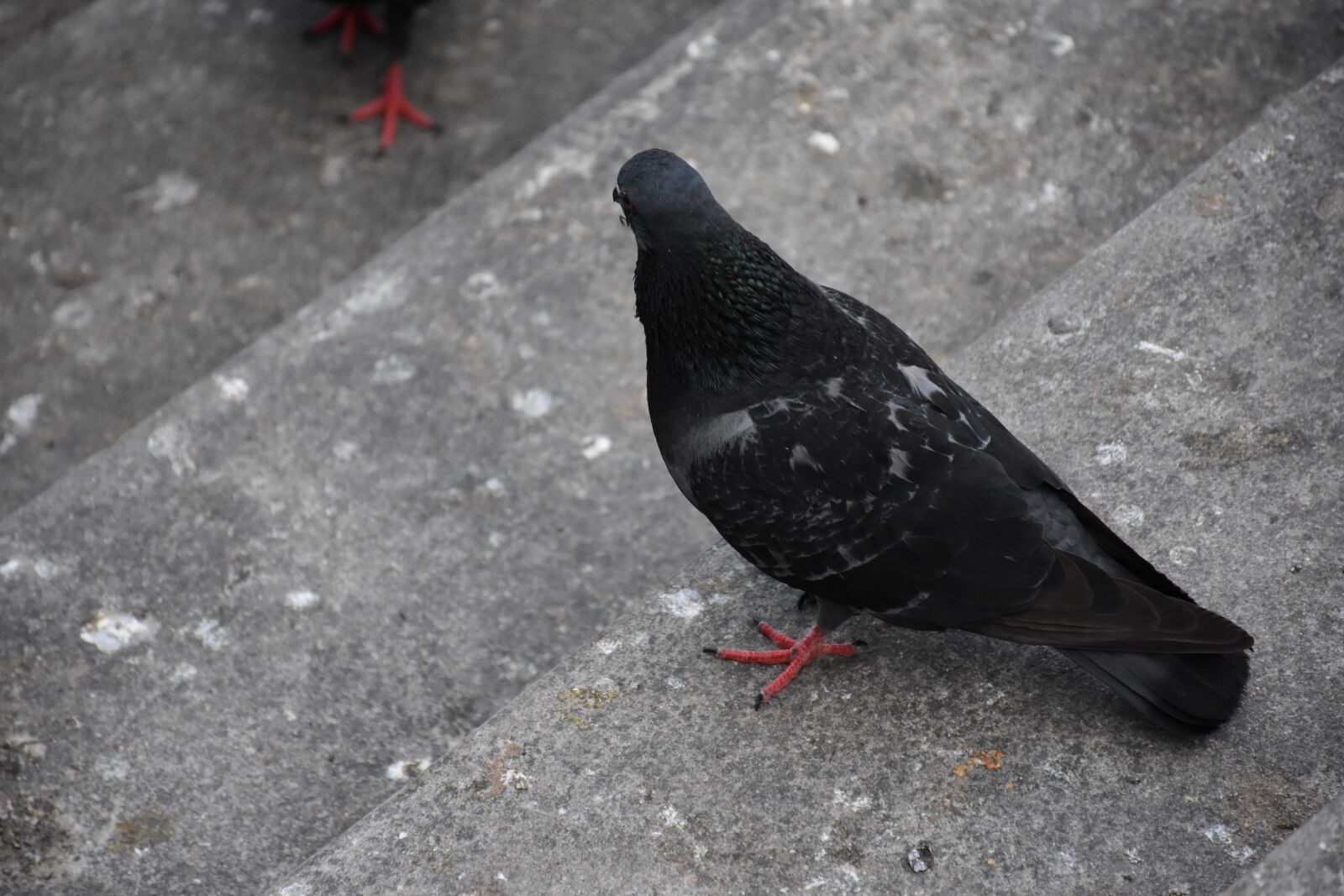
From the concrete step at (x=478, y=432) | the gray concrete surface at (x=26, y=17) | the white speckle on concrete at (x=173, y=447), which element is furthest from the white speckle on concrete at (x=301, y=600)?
the gray concrete surface at (x=26, y=17)

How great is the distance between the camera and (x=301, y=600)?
335 cm

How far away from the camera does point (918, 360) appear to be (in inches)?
107

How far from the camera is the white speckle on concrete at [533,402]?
12.6 feet

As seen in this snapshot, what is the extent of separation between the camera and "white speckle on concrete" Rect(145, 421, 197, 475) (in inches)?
140

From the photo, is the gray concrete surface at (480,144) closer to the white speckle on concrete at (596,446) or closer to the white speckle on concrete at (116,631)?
the white speckle on concrete at (596,446)

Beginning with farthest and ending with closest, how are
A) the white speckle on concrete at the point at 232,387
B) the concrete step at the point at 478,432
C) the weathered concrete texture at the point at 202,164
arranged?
the weathered concrete texture at the point at 202,164
the white speckle on concrete at the point at 232,387
the concrete step at the point at 478,432

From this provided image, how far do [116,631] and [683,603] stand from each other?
1526 millimetres

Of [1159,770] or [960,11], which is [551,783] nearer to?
[1159,770]

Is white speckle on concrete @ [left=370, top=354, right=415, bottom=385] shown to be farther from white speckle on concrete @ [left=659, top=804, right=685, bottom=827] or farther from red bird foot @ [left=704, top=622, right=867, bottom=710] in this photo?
white speckle on concrete @ [left=659, top=804, right=685, bottom=827]

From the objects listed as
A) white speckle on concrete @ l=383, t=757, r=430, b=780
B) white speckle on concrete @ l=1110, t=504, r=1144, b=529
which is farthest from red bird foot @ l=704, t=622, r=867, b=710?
white speckle on concrete @ l=383, t=757, r=430, b=780

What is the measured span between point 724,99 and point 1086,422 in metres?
2.02

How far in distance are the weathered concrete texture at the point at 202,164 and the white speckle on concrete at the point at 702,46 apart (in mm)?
1228

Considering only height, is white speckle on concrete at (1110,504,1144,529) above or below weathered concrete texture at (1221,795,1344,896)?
below

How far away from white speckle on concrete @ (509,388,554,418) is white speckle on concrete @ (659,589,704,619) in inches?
46.6
